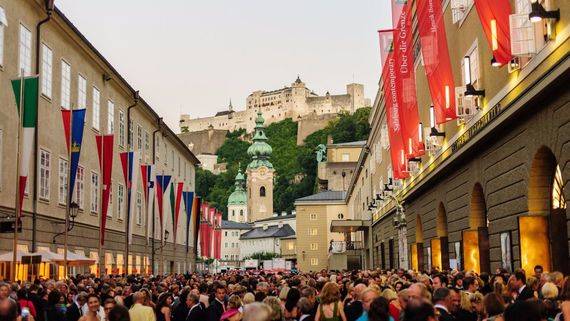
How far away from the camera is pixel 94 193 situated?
37031 mm

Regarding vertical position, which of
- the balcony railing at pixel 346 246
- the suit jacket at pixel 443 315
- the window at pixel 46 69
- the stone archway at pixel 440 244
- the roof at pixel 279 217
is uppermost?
the roof at pixel 279 217

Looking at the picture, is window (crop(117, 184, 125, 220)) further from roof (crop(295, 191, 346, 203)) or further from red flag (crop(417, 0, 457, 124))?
roof (crop(295, 191, 346, 203))

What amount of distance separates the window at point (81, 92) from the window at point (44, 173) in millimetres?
5175

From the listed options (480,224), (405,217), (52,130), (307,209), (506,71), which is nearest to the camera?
(506,71)

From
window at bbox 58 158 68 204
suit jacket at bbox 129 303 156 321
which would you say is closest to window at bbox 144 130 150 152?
window at bbox 58 158 68 204

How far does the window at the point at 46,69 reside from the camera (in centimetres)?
2912

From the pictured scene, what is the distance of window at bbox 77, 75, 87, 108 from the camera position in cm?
3438

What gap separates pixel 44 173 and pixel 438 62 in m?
15.3

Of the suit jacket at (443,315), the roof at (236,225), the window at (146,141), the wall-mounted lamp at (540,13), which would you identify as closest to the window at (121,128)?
the window at (146,141)

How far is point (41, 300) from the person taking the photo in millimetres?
14422

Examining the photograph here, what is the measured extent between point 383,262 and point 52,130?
29.8 meters

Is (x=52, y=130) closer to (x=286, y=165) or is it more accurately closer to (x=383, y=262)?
(x=383, y=262)

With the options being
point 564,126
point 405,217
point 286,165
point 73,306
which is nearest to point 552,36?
point 564,126

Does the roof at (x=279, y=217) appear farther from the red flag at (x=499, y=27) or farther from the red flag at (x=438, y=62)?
the red flag at (x=499, y=27)
